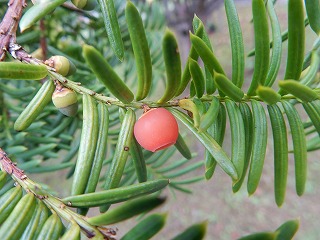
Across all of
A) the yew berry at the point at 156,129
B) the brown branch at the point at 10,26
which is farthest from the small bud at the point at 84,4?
the yew berry at the point at 156,129

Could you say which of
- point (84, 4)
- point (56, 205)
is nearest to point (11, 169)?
point (56, 205)

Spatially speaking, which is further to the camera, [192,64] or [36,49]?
[36,49]

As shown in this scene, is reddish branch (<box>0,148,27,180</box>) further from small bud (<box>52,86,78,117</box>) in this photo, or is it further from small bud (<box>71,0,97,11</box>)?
small bud (<box>71,0,97,11</box>)

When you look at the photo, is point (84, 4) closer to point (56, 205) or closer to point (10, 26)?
point (10, 26)

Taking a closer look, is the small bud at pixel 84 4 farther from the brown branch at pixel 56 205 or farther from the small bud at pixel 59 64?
the brown branch at pixel 56 205

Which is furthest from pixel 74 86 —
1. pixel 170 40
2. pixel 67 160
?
pixel 67 160

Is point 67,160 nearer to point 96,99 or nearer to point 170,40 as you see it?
point 96,99

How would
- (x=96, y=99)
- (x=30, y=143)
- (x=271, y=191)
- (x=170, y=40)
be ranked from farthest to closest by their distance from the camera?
(x=271, y=191) → (x=30, y=143) → (x=96, y=99) → (x=170, y=40)

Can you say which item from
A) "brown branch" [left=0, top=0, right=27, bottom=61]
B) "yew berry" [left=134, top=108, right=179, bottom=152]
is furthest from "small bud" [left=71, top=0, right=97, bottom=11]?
"yew berry" [left=134, top=108, right=179, bottom=152]
